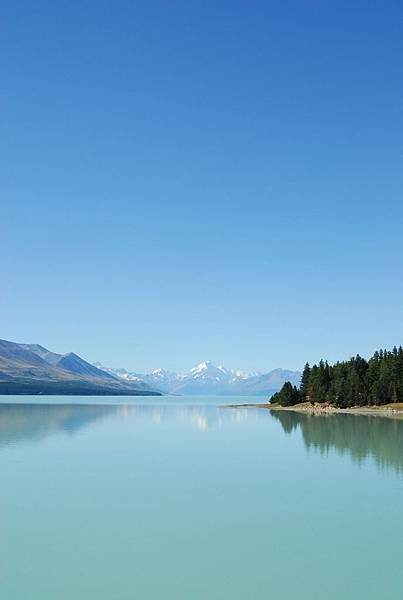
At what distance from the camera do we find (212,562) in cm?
2030

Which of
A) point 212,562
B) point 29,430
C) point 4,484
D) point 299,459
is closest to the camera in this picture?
point 212,562

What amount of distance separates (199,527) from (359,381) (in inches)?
5272

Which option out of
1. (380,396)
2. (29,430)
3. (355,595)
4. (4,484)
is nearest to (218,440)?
(29,430)

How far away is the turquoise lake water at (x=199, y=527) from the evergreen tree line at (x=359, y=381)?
96.1 meters

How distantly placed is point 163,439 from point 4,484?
38.3m

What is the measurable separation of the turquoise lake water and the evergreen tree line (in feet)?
315

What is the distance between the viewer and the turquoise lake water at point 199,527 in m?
18.0

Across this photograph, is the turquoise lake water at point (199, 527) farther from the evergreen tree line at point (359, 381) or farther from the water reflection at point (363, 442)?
the evergreen tree line at point (359, 381)

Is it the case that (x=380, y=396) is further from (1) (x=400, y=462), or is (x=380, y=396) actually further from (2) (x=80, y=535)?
(2) (x=80, y=535)

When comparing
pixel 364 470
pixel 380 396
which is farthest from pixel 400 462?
pixel 380 396

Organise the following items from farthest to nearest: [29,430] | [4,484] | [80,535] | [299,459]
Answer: [29,430], [299,459], [4,484], [80,535]

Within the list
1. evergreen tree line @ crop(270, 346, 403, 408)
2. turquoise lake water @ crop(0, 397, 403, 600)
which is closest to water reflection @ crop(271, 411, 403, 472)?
turquoise lake water @ crop(0, 397, 403, 600)

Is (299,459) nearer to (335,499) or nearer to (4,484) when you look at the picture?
(335,499)

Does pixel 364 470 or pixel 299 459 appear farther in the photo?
pixel 299 459
